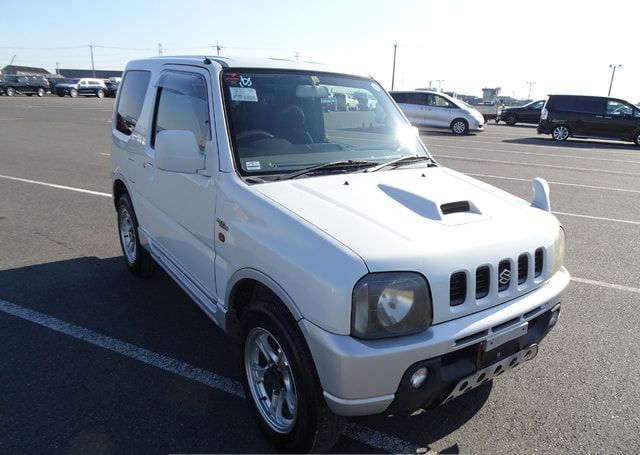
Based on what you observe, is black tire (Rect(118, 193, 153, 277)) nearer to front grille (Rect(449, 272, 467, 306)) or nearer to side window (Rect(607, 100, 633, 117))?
front grille (Rect(449, 272, 467, 306))

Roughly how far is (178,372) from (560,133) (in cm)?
2031

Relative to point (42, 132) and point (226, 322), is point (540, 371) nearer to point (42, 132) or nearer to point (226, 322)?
point (226, 322)

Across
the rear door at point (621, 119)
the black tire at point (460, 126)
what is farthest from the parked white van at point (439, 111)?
the rear door at point (621, 119)

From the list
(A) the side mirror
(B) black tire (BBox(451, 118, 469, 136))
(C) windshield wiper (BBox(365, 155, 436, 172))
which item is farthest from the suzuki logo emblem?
(B) black tire (BBox(451, 118, 469, 136))

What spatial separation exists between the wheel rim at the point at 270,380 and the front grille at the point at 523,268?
1266 millimetres

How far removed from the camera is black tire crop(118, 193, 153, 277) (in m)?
4.54

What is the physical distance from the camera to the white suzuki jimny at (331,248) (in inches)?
79.8

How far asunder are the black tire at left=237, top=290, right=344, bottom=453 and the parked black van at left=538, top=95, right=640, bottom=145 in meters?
20.2

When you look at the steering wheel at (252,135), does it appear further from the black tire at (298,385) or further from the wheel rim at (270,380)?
the wheel rim at (270,380)

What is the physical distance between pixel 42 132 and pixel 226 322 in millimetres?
17417

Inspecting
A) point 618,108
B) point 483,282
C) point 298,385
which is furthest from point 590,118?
point 298,385

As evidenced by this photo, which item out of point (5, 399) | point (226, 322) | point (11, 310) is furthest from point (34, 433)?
point (11, 310)

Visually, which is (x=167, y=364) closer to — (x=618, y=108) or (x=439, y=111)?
(x=439, y=111)

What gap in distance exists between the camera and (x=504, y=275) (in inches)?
91.8
